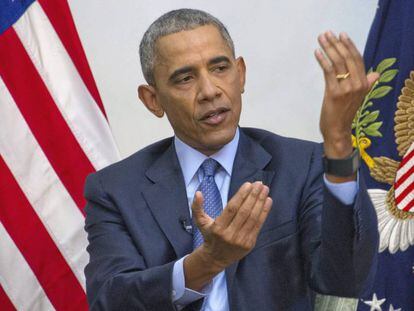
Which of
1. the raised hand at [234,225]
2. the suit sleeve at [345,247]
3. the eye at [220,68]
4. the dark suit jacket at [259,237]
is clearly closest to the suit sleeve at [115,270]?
the dark suit jacket at [259,237]

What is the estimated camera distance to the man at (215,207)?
2371 millimetres

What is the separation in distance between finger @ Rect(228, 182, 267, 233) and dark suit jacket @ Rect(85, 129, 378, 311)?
189 mm

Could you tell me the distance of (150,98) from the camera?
3.15 meters

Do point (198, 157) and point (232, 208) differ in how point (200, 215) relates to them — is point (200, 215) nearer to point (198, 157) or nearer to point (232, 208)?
point (232, 208)

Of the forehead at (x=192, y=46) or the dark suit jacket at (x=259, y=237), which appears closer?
the dark suit jacket at (x=259, y=237)

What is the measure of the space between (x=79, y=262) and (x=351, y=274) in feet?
5.66

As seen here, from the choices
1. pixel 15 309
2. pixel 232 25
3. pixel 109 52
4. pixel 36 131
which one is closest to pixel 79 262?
pixel 15 309

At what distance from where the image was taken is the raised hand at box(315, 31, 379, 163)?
85.6 inches

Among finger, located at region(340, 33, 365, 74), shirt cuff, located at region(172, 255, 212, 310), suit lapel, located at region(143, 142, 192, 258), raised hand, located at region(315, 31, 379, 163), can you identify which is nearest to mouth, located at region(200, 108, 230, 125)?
suit lapel, located at region(143, 142, 192, 258)

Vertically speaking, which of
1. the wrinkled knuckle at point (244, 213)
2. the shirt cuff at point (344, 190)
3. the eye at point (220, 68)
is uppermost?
the eye at point (220, 68)

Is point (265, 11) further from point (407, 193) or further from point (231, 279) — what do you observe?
point (231, 279)

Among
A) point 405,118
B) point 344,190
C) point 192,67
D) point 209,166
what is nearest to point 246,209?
point 344,190

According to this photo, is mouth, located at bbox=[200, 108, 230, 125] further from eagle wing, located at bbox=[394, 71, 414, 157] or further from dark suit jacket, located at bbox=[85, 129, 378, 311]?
eagle wing, located at bbox=[394, 71, 414, 157]

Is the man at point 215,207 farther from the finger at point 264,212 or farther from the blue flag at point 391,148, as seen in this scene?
the blue flag at point 391,148
